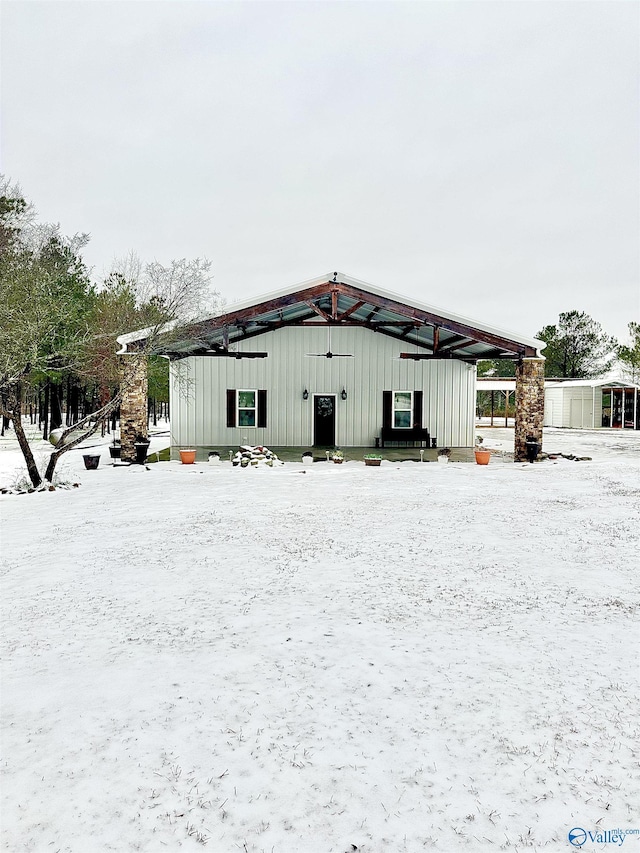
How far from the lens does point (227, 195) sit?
121 feet

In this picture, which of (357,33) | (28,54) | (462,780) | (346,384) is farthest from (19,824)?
(28,54)

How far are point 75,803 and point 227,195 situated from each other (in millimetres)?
39414

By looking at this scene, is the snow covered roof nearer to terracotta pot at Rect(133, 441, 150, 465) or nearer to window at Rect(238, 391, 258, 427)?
window at Rect(238, 391, 258, 427)

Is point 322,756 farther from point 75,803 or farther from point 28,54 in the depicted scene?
point 28,54

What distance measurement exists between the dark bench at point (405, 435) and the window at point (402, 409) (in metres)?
0.35

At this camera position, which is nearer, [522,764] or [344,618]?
[522,764]

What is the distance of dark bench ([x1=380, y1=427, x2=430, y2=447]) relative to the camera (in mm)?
16328

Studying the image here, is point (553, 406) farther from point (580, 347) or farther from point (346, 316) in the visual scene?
point (346, 316)

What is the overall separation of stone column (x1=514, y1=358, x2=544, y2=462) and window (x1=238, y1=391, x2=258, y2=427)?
305 inches

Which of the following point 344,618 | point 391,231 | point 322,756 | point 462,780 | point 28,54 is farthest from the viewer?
point 391,231

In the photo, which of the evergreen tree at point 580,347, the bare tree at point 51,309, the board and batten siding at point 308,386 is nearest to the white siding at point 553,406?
the evergreen tree at point 580,347

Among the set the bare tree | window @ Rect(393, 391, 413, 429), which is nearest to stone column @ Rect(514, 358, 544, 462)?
window @ Rect(393, 391, 413, 429)

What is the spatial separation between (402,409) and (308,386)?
10.2ft

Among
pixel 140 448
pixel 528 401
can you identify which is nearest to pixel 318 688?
pixel 140 448
